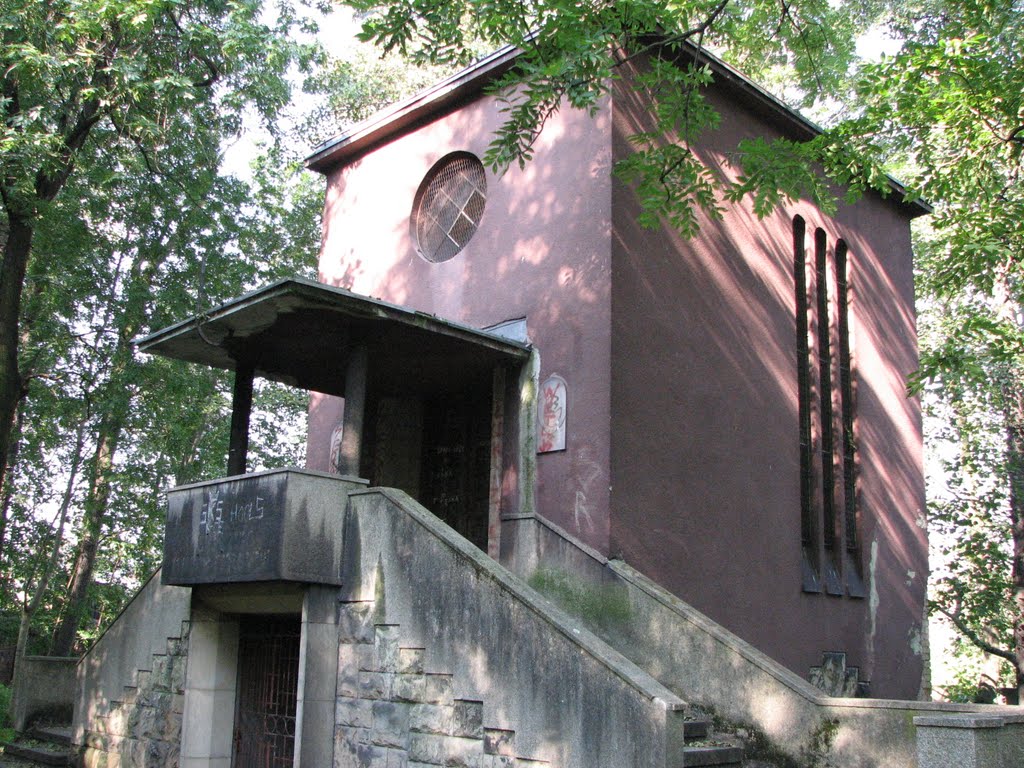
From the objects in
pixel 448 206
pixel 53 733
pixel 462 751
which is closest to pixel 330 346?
pixel 448 206

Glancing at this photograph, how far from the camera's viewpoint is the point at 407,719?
7812 mm

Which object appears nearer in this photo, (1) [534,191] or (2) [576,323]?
(2) [576,323]

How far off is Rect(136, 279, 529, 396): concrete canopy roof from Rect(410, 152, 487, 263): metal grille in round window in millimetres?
2001

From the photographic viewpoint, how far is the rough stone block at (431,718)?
7480 mm

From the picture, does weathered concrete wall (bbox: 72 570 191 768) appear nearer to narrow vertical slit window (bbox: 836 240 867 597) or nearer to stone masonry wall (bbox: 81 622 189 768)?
stone masonry wall (bbox: 81 622 189 768)

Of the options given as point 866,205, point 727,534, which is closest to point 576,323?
point 727,534

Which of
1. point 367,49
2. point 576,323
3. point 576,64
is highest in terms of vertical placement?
point 367,49

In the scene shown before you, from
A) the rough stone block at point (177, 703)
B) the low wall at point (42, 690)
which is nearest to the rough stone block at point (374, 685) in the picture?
the rough stone block at point (177, 703)

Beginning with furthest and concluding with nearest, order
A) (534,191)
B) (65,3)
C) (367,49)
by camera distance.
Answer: (367,49), (65,3), (534,191)

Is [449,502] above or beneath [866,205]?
beneath

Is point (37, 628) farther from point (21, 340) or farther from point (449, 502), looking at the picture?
point (449, 502)

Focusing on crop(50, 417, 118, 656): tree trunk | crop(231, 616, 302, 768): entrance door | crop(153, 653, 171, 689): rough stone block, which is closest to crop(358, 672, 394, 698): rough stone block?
crop(231, 616, 302, 768): entrance door

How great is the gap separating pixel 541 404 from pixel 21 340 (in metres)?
13.5

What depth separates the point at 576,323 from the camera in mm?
10680
